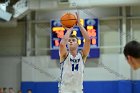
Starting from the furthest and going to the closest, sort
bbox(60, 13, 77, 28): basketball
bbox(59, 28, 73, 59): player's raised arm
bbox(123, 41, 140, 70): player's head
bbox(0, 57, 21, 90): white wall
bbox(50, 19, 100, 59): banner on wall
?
bbox(0, 57, 21, 90): white wall
bbox(50, 19, 100, 59): banner on wall
bbox(60, 13, 77, 28): basketball
bbox(59, 28, 73, 59): player's raised arm
bbox(123, 41, 140, 70): player's head

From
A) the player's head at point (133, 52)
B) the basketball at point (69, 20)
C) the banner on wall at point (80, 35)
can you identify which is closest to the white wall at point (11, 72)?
the banner on wall at point (80, 35)

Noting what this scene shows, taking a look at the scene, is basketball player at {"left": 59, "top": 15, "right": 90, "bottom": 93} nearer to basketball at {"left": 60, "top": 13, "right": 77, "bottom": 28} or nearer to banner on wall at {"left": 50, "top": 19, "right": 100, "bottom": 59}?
basketball at {"left": 60, "top": 13, "right": 77, "bottom": 28}

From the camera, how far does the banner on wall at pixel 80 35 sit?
13445 millimetres

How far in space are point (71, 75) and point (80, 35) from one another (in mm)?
8291

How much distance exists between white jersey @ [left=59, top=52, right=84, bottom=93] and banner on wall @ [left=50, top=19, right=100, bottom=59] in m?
7.92

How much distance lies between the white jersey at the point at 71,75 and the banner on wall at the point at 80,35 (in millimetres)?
7919

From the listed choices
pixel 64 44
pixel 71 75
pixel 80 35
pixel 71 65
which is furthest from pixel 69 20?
pixel 80 35

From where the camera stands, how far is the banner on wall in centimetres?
1345

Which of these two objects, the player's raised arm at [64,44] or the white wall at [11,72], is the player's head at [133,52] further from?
the white wall at [11,72]

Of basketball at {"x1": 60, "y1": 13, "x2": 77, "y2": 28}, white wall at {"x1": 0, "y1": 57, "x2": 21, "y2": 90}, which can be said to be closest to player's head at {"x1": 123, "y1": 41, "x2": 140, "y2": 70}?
basketball at {"x1": 60, "y1": 13, "x2": 77, "y2": 28}

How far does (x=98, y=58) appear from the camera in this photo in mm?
13852

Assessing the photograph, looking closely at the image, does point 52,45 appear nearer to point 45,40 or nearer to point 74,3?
point 45,40

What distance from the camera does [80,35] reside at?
13.5m

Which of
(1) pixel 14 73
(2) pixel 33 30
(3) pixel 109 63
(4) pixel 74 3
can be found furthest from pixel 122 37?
(1) pixel 14 73
